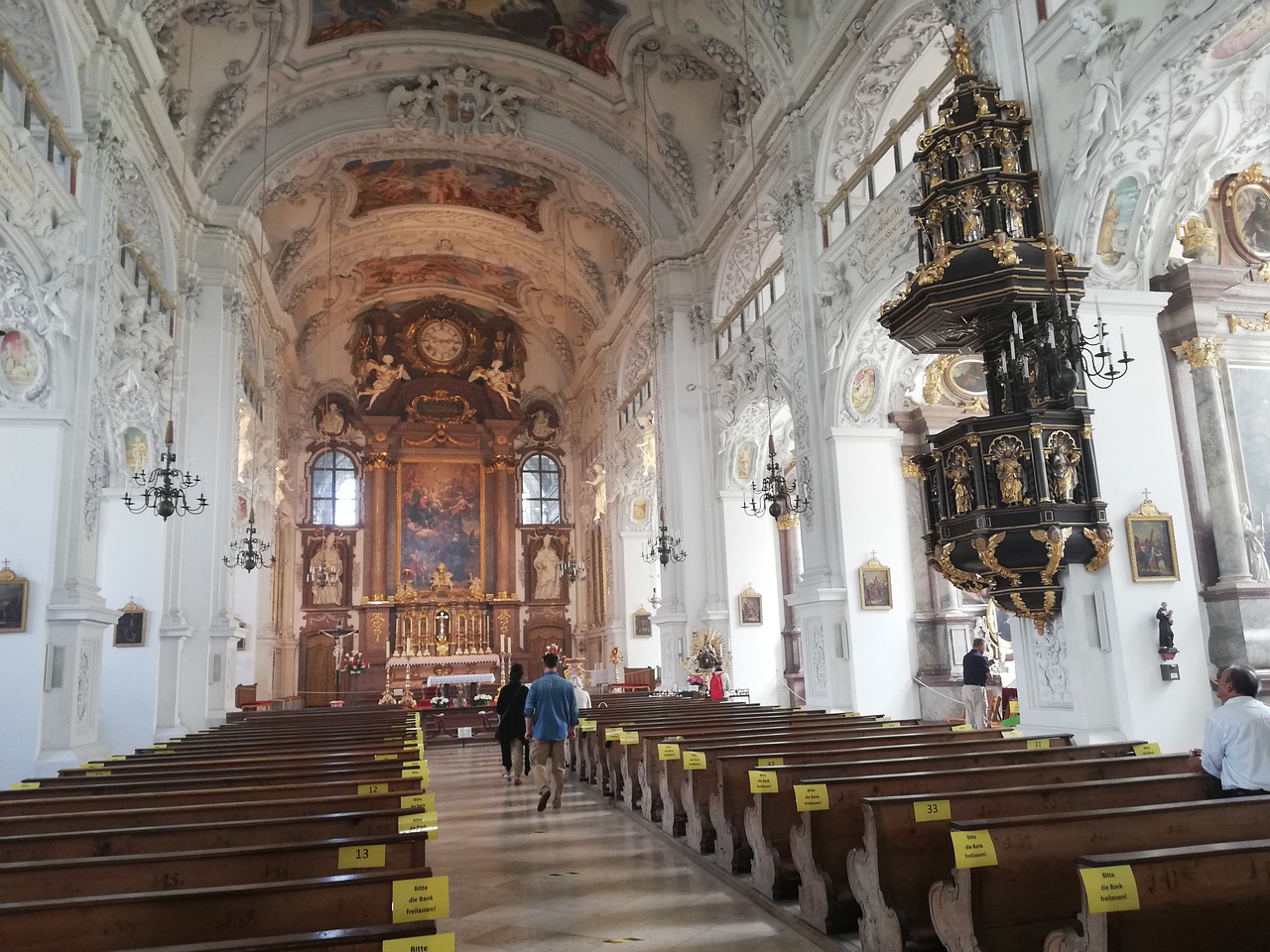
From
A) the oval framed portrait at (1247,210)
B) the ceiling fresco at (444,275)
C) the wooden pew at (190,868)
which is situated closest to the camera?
the wooden pew at (190,868)

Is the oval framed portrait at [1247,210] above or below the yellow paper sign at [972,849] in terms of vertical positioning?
above

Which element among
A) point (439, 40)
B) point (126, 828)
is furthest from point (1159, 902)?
point (439, 40)

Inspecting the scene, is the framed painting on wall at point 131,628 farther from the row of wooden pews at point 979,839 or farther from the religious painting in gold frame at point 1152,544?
the religious painting in gold frame at point 1152,544

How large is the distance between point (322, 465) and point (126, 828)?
25.7 meters

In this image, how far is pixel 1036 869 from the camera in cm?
347

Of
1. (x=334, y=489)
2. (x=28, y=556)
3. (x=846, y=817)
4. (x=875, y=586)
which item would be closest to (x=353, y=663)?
(x=334, y=489)

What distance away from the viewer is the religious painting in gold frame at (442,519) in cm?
2848

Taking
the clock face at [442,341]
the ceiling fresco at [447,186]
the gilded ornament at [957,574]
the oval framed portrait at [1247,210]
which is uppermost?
the ceiling fresco at [447,186]

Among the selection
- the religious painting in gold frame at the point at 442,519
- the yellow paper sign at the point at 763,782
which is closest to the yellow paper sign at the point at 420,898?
the yellow paper sign at the point at 763,782

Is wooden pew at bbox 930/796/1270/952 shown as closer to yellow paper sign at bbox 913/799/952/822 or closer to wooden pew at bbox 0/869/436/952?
yellow paper sign at bbox 913/799/952/822

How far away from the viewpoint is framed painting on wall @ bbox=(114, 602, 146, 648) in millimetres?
12438

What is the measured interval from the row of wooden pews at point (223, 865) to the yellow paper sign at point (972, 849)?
174 cm

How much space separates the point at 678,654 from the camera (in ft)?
56.9

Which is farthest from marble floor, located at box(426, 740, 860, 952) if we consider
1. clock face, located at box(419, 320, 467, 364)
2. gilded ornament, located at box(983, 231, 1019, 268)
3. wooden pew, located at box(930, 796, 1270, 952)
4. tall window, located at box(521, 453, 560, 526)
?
clock face, located at box(419, 320, 467, 364)
